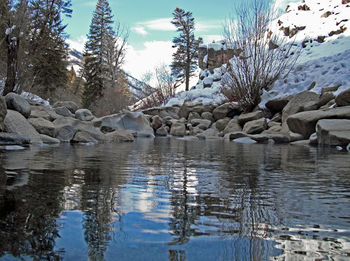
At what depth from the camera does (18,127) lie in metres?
5.75

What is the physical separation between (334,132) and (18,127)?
20.8 ft

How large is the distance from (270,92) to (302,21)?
17.2m

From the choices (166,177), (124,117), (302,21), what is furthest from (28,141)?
(302,21)

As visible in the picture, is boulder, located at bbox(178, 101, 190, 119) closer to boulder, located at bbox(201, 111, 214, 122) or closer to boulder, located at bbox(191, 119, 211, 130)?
boulder, located at bbox(201, 111, 214, 122)

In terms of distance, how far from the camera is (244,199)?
67.3 inches

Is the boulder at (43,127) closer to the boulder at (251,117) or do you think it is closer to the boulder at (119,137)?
the boulder at (119,137)

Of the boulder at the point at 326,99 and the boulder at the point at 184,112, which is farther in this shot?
the boulder at the point at 184,112

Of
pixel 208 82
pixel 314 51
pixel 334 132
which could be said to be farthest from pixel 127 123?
pixel 208 82

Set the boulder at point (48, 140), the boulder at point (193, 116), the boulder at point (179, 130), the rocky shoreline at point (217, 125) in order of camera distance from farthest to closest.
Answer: the boulder at point (193, 116) → the boulder at point (179, 130) → the boulder at point (48, 140) → the rocky shoreline at point (217, 125)

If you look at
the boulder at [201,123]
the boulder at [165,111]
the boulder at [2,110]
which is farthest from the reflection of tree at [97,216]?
the boulder at [165,111]

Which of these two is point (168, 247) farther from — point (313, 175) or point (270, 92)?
point (270, 92)

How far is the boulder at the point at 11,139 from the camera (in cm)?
506

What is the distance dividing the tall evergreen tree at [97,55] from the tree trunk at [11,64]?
1889 centimetres

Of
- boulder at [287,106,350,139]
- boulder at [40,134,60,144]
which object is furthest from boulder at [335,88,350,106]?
boulder at [40,134,60,144]
